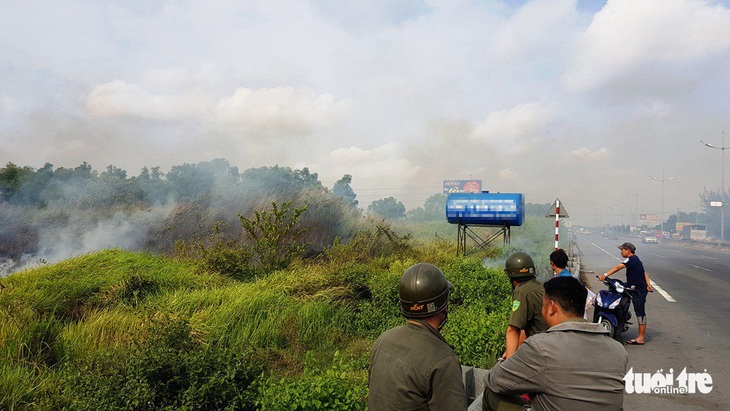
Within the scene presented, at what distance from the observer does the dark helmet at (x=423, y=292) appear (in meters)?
2.34

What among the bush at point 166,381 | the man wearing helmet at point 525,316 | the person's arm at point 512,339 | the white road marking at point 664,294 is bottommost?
the white road marking at point 664,294

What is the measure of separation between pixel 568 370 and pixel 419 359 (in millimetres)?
731

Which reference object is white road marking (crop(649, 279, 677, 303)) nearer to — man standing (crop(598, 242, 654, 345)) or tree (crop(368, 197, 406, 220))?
man standing (crop(598, 242, 654, 345))

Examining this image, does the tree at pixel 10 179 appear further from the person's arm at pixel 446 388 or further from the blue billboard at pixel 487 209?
the person's arm at pixel 446 388

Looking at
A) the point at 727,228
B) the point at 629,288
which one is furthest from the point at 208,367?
the point at 727,228

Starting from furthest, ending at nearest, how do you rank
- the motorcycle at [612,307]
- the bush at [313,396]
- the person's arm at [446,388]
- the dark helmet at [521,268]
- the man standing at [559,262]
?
the motorcycle at [612,307], the man standing at [559,262], the dark helmet at [521,268], the bush at [313,396], the person's arm at [446,388]

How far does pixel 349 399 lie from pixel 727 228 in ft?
289

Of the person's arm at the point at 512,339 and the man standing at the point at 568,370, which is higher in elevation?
the man standing at the point at 568,370

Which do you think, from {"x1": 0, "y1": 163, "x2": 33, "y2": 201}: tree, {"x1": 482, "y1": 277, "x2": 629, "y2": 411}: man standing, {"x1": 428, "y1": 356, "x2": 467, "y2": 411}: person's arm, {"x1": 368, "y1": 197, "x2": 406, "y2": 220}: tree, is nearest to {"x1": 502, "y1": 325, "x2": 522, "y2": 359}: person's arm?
{"x1": 482, "y1": 277, "x2": 629, "y2": 411}: man standing

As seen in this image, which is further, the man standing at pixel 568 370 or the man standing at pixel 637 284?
the man standing at pixel 637 284

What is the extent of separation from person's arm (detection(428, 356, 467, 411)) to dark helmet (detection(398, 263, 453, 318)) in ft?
0.92

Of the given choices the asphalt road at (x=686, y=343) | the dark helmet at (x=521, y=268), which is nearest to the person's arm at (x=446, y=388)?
the asphalt road at (x=686, y=343)

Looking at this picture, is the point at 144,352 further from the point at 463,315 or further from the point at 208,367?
the point at 463,315

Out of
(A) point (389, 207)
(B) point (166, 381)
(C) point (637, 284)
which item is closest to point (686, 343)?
(C) point (637, 284)
